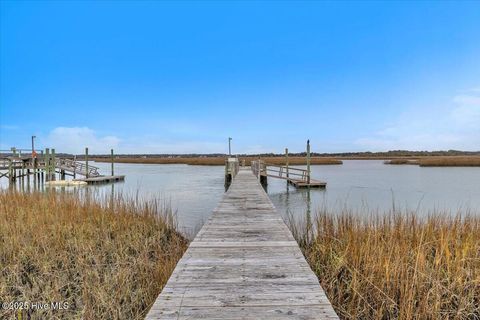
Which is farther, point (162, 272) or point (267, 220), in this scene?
point (267, 220)

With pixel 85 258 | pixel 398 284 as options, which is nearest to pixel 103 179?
pixel 85 258

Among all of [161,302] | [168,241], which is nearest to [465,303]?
[161,302]

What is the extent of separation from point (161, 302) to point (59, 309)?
2.04 metres

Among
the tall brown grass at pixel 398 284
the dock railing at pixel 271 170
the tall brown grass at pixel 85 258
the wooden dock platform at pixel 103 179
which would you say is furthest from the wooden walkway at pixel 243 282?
the wooden dock platform at pixel 103 179

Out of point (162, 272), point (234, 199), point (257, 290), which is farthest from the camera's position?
point (234, 199)

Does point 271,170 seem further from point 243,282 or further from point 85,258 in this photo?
point 243,282

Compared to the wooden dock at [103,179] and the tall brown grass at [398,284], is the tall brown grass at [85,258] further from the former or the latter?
the wooden dock at [103,179]

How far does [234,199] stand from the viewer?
9055mm

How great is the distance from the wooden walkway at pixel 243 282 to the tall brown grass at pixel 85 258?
100 centimetres

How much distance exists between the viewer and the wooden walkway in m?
2.38

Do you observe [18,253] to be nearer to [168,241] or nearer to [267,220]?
[168,241]

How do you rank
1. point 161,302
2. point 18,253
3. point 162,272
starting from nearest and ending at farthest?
point 161,302 → point 162,272 → point 18,253

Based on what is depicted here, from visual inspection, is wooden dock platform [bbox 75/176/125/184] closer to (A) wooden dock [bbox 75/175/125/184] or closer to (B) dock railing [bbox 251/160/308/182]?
(A) wooden dock [bbox 75/175/125/184]

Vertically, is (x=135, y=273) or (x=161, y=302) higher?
(x=161, y=302)
